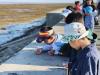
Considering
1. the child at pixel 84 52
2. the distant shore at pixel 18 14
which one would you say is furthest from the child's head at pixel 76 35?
the distant shore at pixel 18 14

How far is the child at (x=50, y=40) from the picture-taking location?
6871mm

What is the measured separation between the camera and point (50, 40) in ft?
23.5

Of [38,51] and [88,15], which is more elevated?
[88,15]

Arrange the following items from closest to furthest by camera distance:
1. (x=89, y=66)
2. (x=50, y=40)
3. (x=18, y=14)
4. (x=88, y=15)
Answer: (x=89, y=66) → (x=50, y=40) → (x=88, y=15) → (x=18, y=14)

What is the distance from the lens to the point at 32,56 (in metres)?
7.76

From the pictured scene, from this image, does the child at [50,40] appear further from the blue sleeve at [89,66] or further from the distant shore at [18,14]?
the distant shore at [18,14]

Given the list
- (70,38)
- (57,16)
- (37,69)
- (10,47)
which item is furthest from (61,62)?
(57,16)

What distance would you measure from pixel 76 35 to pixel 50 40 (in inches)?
127

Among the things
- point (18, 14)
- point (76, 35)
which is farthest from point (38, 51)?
point (18, 14)

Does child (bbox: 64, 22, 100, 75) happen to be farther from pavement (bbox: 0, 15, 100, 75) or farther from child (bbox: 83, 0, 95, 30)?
child (bbox: 83, 0, 95, 30)

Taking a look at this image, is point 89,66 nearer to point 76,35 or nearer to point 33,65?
point 76,35

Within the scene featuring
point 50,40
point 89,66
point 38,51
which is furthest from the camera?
point 38,51

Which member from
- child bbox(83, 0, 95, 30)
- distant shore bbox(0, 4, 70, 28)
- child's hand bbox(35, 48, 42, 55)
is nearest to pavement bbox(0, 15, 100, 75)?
child's hand bbox(35, 48, 42, 55)

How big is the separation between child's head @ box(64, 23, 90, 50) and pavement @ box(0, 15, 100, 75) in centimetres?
239
